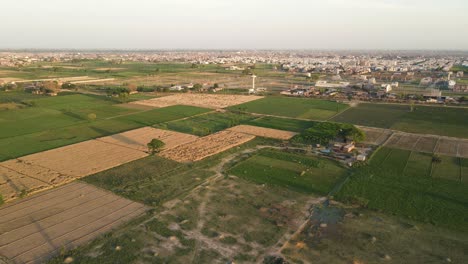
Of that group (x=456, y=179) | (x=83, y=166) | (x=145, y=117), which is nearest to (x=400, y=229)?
(x=456, y=179)

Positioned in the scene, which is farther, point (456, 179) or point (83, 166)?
point (83, 166)

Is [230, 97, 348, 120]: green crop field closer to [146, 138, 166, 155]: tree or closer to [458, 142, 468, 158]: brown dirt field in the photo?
[458, 142, 468, 158]: brown dirt field

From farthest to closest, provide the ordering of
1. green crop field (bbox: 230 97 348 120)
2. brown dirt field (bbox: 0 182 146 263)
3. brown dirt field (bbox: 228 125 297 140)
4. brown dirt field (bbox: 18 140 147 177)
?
green crop field (bbox: 230 97 348 120) → brown dirt field (bbox: 228 125 297 140) → brown dirt field (bbox: 18 140 147 177) → brown dirt field (bbox: 0 182 146 263)

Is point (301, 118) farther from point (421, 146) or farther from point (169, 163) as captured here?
point (169, 163)

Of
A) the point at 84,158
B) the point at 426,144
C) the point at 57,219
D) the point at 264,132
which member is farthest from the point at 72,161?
the point at 426,144

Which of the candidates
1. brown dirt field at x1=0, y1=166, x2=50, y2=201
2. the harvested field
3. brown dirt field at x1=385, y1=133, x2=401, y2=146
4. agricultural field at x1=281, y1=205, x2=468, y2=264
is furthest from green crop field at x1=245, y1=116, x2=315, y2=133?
brown dirt field at x1=0, y1=166, x2=50, y2=201

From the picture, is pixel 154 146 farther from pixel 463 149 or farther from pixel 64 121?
pixel 463 149
